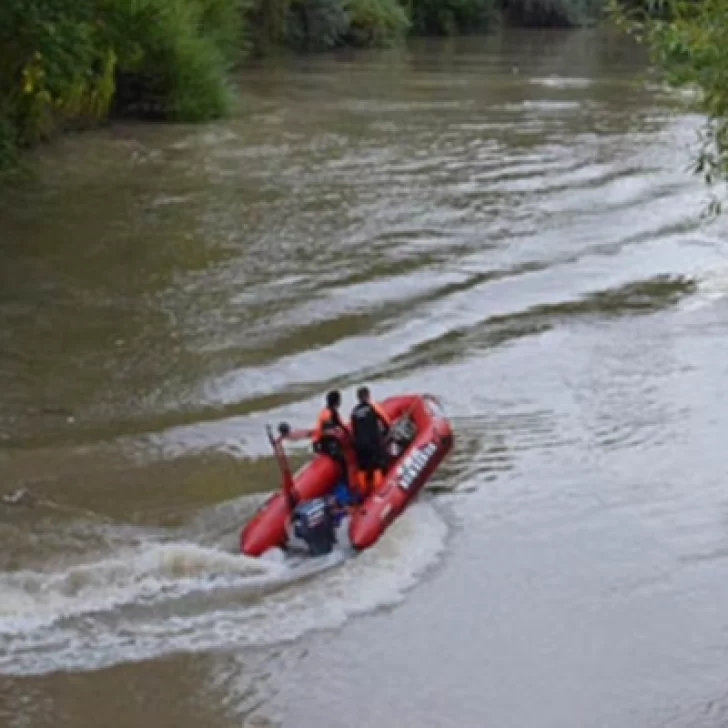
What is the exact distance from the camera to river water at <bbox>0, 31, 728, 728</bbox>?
779 cm

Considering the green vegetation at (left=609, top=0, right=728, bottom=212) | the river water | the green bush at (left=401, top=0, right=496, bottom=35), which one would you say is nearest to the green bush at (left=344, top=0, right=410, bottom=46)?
the green bush at (left=401, top=0, right=496, bottom=35)

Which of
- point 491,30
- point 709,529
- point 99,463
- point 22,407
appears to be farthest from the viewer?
point 491,30

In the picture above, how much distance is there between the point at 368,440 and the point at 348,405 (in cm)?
217

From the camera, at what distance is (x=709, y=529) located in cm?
993

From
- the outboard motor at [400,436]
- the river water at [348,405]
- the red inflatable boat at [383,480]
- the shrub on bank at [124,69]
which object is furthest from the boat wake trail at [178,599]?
the shrub on bank at [124,69]

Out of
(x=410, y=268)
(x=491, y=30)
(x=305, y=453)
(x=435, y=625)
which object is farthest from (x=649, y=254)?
(x=491, y=30)

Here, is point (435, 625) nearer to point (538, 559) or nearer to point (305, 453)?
point (538, 559)

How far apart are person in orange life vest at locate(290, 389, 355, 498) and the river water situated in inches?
20.1

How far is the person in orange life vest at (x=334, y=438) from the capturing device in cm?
970

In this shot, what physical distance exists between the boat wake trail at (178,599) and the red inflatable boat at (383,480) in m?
0.18

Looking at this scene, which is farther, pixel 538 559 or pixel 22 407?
pixel 22 407

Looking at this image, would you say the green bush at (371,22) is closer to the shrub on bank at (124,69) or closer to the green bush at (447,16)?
the green bush at (447,16)

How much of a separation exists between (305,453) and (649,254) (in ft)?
26.6

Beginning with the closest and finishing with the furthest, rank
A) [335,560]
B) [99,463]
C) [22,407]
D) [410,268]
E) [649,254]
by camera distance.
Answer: [335,560], [99,463], [22,407], [410,268], [649,254]
